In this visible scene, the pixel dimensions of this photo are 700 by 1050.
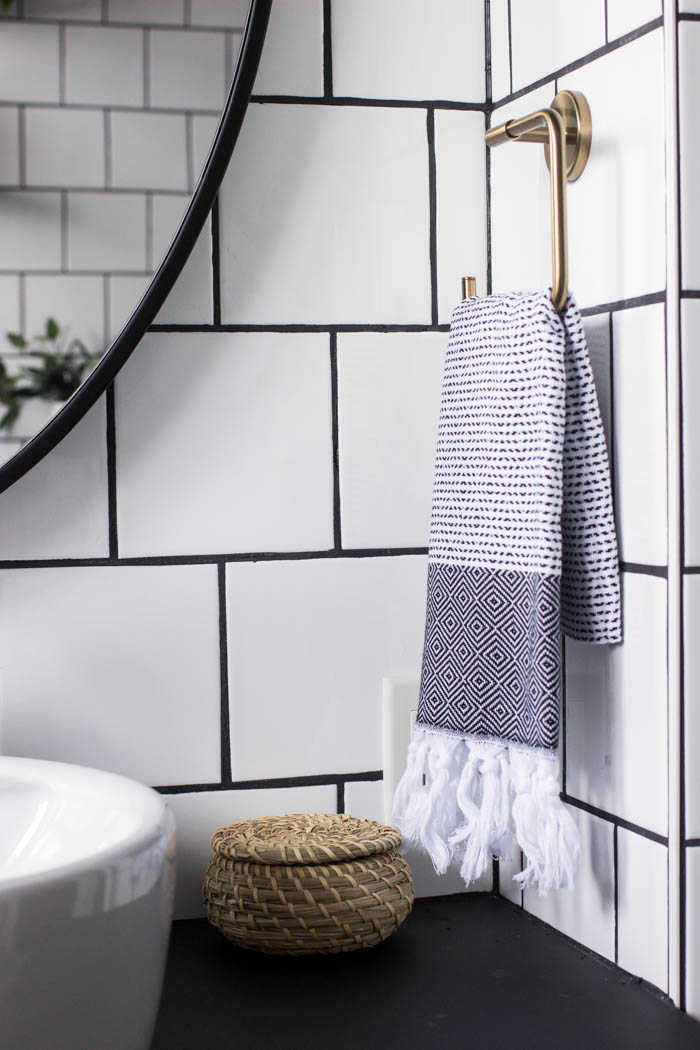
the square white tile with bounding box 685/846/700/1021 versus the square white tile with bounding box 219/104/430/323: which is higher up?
the square white tile with bounding box 219/104/430/323

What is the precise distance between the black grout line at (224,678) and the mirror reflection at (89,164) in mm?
178

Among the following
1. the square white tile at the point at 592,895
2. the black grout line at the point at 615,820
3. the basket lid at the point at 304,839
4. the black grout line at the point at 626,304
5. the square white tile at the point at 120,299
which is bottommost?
the square white tile at the point at 592,895

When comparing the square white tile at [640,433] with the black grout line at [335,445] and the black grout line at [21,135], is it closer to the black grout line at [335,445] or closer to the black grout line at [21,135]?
the black grout line at [335,445]

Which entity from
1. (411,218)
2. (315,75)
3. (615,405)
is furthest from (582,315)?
(315,75)

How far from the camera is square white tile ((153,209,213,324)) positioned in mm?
803

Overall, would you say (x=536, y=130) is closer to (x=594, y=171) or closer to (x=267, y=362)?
(x=594, y=171)

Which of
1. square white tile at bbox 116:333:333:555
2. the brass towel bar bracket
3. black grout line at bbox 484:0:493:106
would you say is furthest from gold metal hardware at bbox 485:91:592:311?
square white tile at bbox 116:333:333:555

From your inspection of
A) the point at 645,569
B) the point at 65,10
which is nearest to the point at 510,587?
the point at 645,569

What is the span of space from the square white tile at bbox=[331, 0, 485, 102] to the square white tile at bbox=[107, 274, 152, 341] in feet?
0.75

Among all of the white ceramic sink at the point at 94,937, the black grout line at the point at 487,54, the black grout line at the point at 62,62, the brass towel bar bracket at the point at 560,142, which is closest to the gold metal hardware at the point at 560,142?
the brass towel bar bracket at the point at 560,142

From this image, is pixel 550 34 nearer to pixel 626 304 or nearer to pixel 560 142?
pixel 560 142

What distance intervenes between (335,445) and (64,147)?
0.29 m

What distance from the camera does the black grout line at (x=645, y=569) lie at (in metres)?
0.64

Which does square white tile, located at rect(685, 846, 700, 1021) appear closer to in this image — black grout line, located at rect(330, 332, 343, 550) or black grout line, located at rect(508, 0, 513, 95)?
black grout line, located at rect(330, 332, 343, 550)
